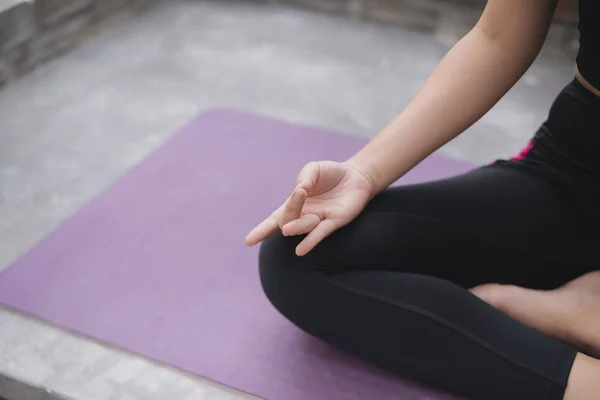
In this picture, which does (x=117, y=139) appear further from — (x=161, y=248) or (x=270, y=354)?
(x=270, y=354)

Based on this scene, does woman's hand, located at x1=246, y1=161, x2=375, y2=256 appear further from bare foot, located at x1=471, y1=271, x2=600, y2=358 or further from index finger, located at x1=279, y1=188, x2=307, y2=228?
bare foot, located at x1=471, y1=271, x2=600, y2=358

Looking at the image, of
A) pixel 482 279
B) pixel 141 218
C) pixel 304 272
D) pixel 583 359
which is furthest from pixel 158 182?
pixel 583 359

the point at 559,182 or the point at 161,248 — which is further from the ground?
the point at 559,182

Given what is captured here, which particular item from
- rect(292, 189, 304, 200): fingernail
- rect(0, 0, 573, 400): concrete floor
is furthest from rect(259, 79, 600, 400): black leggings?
rect(0, 0, 573, 400): concrete floor

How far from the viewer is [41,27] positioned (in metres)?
1.92

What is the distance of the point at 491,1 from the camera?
95cm

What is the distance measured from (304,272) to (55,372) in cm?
43

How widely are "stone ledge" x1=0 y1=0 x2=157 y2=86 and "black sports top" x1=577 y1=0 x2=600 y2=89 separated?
1.48 meters

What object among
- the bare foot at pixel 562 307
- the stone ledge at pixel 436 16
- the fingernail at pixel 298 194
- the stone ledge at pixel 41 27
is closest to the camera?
the fingernail at pixel 298 194

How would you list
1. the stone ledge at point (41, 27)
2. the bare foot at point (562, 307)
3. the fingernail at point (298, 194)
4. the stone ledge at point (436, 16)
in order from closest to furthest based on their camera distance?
the fingernail at point (298, 194) < the bare foot at point (562, 307) < the stone ledge at point (41, 27) < the stone ledge at point (436, 16)

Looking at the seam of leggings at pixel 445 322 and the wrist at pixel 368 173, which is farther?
the wrist at pixel 368 173

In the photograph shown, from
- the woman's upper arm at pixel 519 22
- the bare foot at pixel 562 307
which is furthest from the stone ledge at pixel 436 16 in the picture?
the bare foot at pixel 562 307

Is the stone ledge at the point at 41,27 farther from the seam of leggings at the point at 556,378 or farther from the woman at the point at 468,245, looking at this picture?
the seam of leggings at the point at 556,378

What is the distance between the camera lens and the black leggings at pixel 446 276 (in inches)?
33.7
